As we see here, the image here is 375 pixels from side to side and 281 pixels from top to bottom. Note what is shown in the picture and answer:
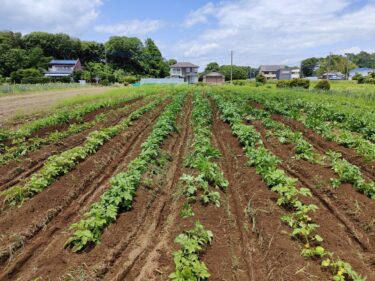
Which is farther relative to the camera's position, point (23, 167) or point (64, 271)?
point (23, 167)

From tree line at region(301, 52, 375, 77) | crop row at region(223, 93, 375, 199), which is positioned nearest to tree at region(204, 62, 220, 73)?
tree line at region(301, 52, 375, 77)

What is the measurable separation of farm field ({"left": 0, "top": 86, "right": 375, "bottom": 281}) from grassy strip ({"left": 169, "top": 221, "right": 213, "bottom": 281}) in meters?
0.02

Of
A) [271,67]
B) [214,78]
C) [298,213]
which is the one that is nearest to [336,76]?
[271,67]

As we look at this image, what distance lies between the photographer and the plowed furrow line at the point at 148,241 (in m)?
4.17

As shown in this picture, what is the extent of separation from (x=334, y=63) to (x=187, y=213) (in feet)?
373

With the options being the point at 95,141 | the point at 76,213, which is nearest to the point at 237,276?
the point at 76,213

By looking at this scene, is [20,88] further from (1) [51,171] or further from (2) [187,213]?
(2) [187,213]

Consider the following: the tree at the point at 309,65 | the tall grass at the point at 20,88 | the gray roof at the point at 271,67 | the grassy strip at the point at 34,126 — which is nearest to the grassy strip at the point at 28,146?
the grassy strip at the point at 34,126

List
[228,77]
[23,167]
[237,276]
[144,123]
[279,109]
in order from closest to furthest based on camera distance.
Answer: [237,276]
[23,167]
[144,123]
[279,109]
[228,77]

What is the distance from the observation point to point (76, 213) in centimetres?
588

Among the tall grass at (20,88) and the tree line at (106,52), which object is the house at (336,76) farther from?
the tall grass at (20,88)

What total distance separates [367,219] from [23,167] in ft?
26.5

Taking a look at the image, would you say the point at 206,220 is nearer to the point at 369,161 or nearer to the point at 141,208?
the point at 141,208

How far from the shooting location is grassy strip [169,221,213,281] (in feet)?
12.1
